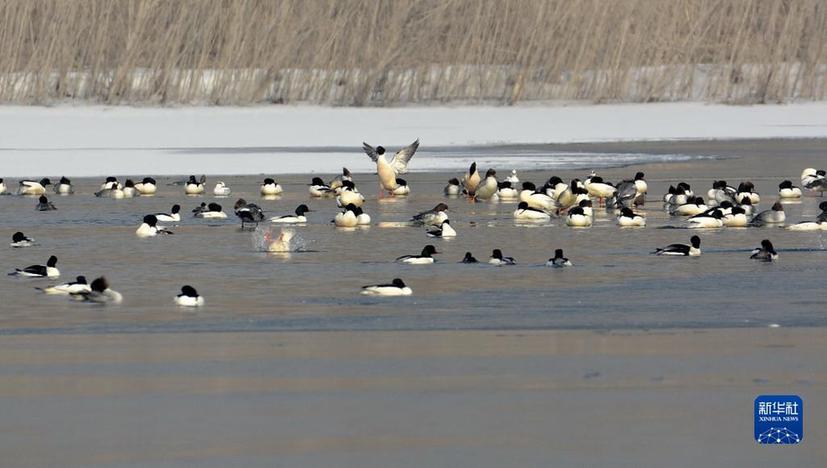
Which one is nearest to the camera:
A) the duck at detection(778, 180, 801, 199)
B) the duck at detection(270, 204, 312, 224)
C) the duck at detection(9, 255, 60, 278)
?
the duck at detection(9, 255, 60, 278)

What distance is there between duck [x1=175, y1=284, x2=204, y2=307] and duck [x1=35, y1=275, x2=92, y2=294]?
0.78 m

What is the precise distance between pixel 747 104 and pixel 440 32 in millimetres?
8069

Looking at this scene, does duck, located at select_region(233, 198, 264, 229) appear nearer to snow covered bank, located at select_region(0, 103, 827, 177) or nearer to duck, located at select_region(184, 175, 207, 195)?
duck, located at select_region(184, 175, 207, 195)

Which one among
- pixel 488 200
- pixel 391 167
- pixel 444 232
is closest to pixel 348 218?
pixel 444 232

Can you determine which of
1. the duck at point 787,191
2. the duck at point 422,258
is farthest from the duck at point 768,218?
the duck at point 422,258

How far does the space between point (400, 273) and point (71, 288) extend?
2856 mm

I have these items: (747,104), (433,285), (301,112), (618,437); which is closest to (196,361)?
Answer: (618,437)

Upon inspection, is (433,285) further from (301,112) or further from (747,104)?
(747,104)

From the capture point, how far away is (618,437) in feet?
25.6

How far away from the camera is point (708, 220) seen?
17828mm

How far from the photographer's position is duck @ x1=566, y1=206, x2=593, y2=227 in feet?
59.1

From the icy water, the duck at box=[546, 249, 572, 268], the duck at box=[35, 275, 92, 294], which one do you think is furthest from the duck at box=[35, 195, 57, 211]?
the duck at box=[546, 249, 572, 268]

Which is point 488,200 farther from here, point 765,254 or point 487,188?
point 765,254

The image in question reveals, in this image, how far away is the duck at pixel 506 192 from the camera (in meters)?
21.6
